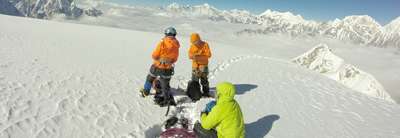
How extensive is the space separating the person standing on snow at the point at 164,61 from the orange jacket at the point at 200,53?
1096mm

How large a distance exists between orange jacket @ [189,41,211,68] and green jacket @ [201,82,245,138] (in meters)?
4.51

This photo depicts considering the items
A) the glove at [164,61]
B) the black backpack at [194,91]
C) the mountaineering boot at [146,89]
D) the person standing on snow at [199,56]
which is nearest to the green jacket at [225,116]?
the glove at [164,61]

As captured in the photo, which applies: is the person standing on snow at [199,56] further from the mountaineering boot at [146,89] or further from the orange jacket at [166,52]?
the mountaineering boot at [146,89]

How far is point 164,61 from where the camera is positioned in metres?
10.8

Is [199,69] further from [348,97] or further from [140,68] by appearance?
[348,97]

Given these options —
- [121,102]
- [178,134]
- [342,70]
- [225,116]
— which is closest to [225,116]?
[225,116]

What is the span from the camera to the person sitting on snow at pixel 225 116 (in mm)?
7457

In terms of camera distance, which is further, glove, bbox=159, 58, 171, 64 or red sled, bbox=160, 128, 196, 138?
glove, bbox=159, 58, 171, 64

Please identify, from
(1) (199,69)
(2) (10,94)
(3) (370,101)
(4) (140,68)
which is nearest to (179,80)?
(4) (140,68)

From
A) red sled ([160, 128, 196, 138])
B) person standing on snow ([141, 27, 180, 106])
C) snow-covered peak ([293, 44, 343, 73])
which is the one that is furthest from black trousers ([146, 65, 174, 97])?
snow-covered peak ([293, 44, 343, 73])

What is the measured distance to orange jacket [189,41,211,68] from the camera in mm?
12008

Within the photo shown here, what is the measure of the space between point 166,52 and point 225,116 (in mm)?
3886

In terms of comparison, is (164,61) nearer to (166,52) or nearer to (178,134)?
(166,52)

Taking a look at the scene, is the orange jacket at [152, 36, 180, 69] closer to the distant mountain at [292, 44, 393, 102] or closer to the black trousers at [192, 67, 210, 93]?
the black trousers at [192, 67, 210, 93]
